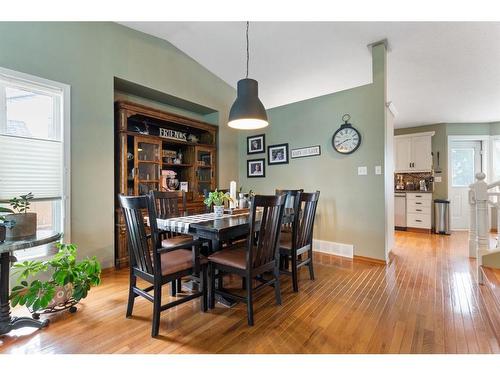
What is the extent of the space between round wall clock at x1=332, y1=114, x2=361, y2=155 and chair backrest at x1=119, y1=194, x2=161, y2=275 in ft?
9.09

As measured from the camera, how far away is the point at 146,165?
345 cm

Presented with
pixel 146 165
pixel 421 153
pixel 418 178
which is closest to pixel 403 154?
pixel 421 153

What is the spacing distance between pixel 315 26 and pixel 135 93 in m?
2.63

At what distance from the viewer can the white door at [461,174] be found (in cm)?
Result: 530

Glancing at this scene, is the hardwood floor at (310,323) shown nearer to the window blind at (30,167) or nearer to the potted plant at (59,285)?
the potted plant at (59,285)

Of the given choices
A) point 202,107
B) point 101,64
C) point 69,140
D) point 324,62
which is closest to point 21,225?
point 69,140

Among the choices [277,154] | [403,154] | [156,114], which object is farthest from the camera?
[403,154]

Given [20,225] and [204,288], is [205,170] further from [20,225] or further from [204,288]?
[20,225]

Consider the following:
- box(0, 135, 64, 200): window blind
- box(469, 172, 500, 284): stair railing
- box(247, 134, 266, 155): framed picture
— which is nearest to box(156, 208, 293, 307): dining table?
box(0, 135, 64, 200): window blind

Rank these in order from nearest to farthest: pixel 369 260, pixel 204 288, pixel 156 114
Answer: pixel 204 288, pixel 369 260, pixel 156 114

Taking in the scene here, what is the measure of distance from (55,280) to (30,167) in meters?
1.24

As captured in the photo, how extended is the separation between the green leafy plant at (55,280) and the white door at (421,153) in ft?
20.9

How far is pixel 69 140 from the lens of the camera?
2566mm

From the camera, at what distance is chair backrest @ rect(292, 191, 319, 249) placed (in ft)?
7.40
